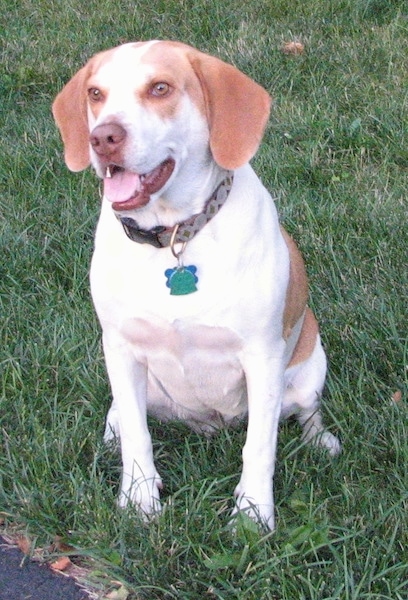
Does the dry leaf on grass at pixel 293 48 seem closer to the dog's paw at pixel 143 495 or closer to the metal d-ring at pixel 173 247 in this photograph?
the metal d-ring at pixel 173 247

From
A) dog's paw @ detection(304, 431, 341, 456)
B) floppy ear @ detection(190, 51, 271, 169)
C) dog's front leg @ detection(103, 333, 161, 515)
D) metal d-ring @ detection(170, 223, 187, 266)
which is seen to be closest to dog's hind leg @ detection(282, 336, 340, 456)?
dog's paw @ detection(304, 431, 341, 456)

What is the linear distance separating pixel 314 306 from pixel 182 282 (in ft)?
4.07

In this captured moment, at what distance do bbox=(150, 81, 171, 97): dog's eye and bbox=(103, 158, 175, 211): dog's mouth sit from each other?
0.58ft

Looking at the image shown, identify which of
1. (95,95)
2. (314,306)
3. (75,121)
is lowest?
(314,306)

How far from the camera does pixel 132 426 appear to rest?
288cm

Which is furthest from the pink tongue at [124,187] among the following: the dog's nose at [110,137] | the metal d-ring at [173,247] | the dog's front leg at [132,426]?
the dog's front leg at [132,426]

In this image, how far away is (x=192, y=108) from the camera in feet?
8.68

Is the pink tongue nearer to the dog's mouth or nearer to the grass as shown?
the dog's mouth

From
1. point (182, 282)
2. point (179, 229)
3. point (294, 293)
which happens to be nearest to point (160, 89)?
point (179, 229)

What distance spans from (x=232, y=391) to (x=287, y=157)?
85.1 inches

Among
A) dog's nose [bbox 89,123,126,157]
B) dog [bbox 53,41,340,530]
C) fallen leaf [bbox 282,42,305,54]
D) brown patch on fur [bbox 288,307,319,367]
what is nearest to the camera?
dog's nose [bbox 89,123,126,157]

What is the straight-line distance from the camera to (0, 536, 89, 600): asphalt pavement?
2.65m

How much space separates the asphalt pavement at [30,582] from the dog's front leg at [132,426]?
11.4 inches

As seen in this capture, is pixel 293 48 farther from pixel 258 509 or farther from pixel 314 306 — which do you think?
pixel 258 509
